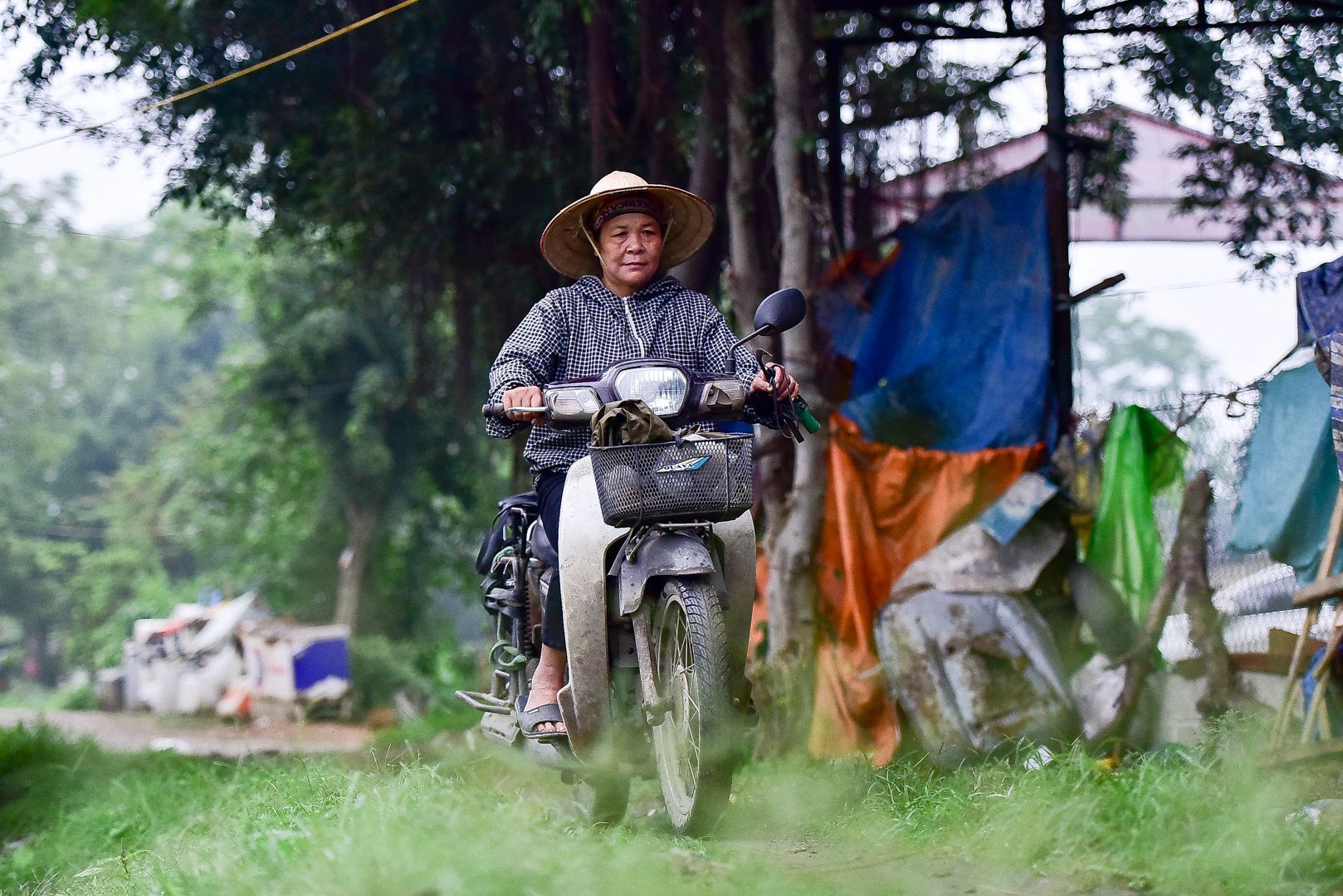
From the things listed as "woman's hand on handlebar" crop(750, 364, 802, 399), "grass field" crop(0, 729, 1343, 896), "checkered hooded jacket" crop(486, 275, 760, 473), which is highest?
"checkered hooded jacket" crop(486, 275, 760, 473)

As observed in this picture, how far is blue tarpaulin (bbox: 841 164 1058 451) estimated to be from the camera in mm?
6828

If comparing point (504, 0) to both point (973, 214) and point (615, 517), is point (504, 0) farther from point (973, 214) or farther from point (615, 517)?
point (615, 517)

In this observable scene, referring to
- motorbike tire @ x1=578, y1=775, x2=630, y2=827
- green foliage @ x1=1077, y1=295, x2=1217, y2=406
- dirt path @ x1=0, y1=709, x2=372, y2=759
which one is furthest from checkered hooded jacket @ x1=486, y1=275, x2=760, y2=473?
green foliage @ x1=1077, y1=295, x2=1217, y2=406

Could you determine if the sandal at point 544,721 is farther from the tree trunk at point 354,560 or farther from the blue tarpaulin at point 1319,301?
the tree trunk at point 354,560

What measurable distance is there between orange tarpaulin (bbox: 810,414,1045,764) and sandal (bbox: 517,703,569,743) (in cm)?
223

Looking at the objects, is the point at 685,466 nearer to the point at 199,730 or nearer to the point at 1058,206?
the point at 1058,206

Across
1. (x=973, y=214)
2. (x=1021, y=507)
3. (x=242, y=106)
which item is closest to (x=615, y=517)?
(x=1021, y=507)

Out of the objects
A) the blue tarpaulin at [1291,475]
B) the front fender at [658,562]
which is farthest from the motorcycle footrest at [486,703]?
the blue tarpaulin at [1291,475]

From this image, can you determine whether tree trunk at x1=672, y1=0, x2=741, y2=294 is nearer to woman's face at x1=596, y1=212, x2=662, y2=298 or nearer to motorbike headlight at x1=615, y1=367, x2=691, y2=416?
woman's face at x1=596, y1=212, x2=662, y2=298

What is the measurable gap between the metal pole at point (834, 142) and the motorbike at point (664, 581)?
4277 millimetres

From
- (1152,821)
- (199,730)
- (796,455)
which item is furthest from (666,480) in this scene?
(199,730)

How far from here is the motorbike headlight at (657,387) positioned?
159 inches

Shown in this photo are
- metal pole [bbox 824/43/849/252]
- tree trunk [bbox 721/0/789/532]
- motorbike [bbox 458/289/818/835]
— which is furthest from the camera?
metal pole [bbox 824/43/849/252]

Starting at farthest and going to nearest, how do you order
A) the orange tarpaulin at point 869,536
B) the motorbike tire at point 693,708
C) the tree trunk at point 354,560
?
the tree trunk at point 354,560, the orange tarpaulin at point 869,536, the motorbike tire at point 693,708
